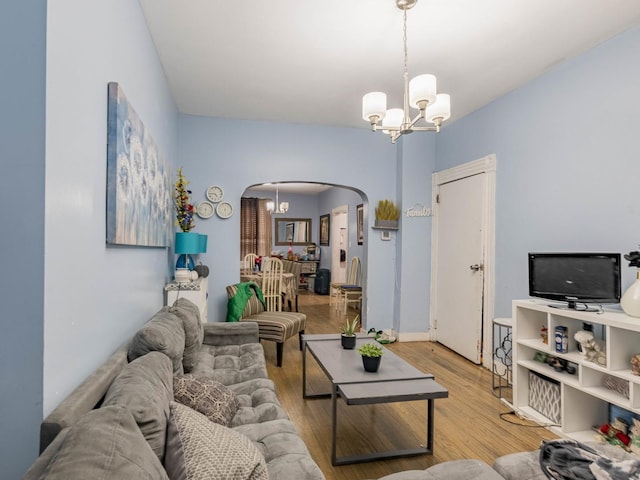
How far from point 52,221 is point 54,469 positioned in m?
0.70

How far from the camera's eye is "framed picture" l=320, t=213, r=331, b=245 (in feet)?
30.9

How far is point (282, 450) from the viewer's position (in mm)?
1559

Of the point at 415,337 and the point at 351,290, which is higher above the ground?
the point at 351,290

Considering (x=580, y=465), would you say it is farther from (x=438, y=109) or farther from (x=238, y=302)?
(x=238, y=302)

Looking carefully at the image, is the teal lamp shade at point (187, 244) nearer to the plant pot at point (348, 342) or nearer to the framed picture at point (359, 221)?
the plant pot at point (348, 342)

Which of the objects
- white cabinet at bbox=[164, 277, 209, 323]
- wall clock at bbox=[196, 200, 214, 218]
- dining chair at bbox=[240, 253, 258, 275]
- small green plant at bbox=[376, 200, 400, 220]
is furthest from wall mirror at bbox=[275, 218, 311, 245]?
white cabinet at bbox=[164, 277, 209, 323]

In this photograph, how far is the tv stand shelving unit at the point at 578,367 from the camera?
2.28 metres

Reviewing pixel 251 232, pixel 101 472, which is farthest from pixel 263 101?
pixel 251 232

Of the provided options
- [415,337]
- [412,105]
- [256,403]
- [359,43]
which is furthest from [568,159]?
[256,403]

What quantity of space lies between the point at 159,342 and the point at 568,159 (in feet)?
10.8

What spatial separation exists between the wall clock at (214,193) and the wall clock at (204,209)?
7 cm

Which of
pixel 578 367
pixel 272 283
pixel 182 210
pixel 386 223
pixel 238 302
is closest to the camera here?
pixel 578 367

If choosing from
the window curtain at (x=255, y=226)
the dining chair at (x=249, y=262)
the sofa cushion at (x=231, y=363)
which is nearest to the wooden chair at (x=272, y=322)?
the sofa cushion at (x=231, y=363)

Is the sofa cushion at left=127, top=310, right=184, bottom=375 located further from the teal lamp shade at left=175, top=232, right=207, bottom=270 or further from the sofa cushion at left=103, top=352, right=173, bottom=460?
the teal lamp shade at left=175, top=232, right=207, bottom=270
